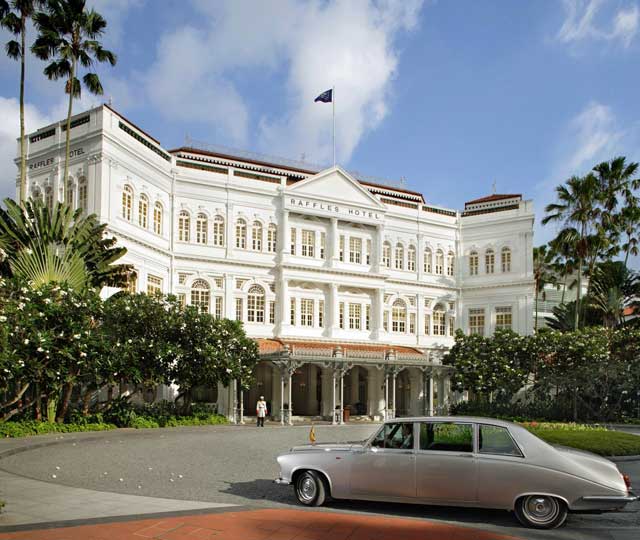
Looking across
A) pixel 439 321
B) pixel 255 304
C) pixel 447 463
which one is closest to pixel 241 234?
pixel 255 304

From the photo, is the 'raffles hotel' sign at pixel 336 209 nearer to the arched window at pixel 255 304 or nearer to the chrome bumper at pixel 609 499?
the arched window at pixel 255 304

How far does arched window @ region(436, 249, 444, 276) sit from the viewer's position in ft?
149

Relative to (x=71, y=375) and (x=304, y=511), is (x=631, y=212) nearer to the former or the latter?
(x=71, y=375)

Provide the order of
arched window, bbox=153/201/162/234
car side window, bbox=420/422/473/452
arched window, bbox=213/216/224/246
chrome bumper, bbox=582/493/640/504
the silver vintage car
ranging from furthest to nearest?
arched window, bbox=213/216/224/246, arched window, bbox=153/201/162/234, car side window, bbox=420/422/473/452, the silver vintage car, chrome bumper, bbox=582/493/640/504

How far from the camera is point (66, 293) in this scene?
22.6m

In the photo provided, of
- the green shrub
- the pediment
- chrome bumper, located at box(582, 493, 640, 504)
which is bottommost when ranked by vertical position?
the green shrub

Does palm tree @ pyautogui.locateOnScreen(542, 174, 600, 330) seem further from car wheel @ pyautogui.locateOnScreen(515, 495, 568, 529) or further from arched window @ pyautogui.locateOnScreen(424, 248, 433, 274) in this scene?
car wheel @ pyautogui.locateOnScreen(515, 495, 568, 529)

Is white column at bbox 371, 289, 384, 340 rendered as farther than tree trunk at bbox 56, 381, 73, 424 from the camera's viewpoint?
Yes

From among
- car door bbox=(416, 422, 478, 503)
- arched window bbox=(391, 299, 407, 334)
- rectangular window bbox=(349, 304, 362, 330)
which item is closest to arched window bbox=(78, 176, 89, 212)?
rectangular window bbox=(349, 304, 362, 330)

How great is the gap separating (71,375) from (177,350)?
15.0 feet

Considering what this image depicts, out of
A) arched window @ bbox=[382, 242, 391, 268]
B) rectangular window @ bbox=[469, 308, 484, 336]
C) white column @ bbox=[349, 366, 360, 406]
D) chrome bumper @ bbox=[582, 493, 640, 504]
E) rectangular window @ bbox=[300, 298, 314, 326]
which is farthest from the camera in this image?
rectangular window @ bbox=[469, 308, 484, 336]

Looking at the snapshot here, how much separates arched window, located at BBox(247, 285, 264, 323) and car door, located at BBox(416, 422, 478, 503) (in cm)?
2866

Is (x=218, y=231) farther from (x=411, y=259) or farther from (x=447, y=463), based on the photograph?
(x=447, y=463)

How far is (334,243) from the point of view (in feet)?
132
